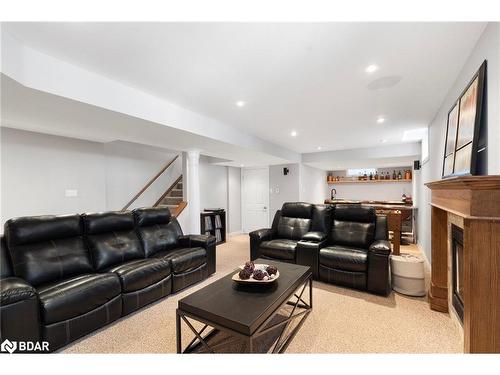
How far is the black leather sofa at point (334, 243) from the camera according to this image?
Answer: 280cm

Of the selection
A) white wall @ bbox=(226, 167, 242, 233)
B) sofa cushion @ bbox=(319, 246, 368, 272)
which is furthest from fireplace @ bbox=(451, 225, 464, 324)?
white wall @ bbox=(226, 167, 242, 233)

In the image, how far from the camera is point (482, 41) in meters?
1.65

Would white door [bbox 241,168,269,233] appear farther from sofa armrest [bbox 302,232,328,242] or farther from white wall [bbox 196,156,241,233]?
sofa armrest [bbox 302,232,328,242]

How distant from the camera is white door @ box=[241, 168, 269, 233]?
6875mm

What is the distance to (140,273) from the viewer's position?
7.98 ft

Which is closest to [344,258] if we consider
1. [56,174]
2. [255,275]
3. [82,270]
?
[255,275]

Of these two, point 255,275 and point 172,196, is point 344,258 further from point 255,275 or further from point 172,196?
point 172,196

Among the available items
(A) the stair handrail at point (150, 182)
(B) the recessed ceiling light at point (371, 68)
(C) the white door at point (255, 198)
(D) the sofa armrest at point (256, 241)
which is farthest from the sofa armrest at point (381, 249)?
(A) the stair handrail at point (150, 182)

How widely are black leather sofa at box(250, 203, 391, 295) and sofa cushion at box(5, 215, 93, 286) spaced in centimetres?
235

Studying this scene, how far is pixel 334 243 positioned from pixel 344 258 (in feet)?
1.96
